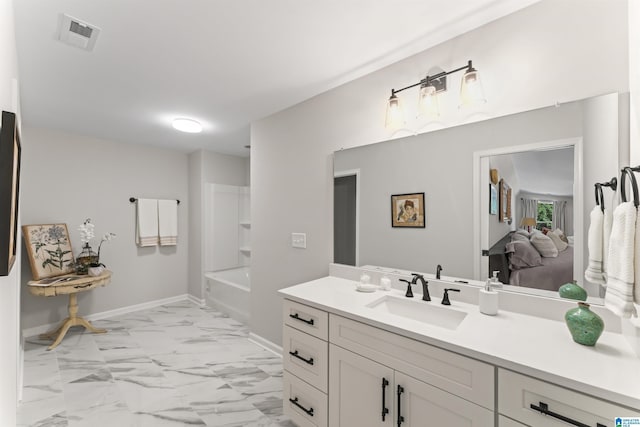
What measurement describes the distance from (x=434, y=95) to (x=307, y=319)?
5.06ft

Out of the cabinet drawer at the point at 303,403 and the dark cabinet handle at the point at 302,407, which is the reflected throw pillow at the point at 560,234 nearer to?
the cabinet drawer at the point at 303,403

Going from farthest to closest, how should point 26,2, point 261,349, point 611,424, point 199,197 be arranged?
point 199,197
point 261,349
point 26,2
point 611,424

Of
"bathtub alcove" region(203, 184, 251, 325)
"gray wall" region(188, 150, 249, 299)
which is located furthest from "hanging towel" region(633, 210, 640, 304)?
"gray wall" region(188, 150, 249, 299)

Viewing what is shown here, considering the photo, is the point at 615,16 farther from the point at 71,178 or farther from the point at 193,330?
the point at 71,178

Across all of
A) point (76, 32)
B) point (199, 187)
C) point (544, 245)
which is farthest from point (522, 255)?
point (199, 187)

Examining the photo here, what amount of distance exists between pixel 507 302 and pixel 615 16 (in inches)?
52.5

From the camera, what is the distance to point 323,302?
5.40ft

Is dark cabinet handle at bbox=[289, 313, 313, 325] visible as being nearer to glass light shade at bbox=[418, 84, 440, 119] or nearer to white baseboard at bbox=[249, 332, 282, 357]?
white baseboard at bbox=[249, 332, 282, 357]

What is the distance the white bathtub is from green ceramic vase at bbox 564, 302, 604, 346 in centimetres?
311

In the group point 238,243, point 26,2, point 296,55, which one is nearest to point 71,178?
point 238,243

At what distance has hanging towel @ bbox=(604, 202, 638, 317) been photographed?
0.89 meters

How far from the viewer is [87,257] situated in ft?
11.1

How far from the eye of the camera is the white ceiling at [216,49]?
1.47m

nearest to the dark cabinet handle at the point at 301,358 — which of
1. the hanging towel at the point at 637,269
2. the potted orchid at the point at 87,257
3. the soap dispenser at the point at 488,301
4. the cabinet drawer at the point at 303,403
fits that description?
the cabinet drawer at the point at 303,403
